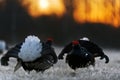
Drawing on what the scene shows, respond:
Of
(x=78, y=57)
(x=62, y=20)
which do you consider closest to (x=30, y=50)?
(x=78, y=57)

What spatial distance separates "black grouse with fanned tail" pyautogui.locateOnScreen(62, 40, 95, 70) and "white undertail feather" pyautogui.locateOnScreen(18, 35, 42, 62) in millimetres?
616

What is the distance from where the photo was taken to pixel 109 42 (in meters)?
27.2

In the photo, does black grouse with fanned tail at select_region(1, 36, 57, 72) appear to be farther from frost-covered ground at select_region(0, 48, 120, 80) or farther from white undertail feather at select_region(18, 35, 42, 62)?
frost-covered ground at select_region(0, 48, 120, 80)

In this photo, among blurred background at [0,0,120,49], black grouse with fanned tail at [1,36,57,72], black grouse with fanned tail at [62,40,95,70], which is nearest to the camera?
black grouse with fanned tail at [1,36,57,72]

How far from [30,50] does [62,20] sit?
1875cm

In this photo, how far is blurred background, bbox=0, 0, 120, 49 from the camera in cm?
2708

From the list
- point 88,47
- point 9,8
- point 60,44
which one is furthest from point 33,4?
point 88,47

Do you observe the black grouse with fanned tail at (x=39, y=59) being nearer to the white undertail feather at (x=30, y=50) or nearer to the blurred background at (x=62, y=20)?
the white undertail feather at (x=30, y=50)

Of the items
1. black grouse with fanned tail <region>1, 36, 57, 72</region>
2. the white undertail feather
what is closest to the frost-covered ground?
black grouse with fanned tail <region>1, 36, 57, 72</region>

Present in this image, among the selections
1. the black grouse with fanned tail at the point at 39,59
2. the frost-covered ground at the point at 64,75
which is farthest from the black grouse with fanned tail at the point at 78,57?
the black grouse with fanned tail at the point at 39,59

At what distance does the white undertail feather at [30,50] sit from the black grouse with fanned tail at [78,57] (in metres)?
0.62

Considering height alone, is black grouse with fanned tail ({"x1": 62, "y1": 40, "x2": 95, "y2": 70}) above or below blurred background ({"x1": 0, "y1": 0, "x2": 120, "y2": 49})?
above

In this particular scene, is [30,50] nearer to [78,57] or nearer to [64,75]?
[64,75]

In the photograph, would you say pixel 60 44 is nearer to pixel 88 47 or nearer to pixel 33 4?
pixel 33 4
